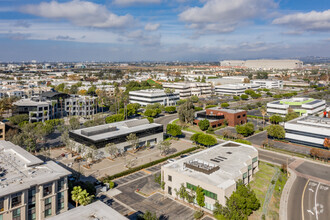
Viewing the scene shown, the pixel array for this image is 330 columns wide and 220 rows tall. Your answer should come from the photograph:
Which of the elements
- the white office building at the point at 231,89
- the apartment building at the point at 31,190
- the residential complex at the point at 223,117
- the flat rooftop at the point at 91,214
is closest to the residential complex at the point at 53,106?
the residential complex at the point at 223,117

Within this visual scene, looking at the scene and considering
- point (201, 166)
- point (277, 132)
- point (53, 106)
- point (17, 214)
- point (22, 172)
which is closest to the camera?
point (17, 214)

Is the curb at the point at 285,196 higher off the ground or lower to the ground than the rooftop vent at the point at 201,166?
lower

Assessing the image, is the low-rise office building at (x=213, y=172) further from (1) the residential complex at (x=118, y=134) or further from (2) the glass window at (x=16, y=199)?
(2) the glass window at (x=16, y=199)

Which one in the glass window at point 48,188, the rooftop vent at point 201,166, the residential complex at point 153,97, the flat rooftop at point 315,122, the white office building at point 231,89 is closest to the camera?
the glass window at point 48,188

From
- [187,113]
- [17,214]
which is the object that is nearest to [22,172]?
[17,214]

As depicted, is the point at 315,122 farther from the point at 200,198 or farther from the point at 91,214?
the point at 91,214

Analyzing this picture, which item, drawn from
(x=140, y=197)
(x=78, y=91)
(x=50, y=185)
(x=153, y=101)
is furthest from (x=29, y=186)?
(x=78, y=91)

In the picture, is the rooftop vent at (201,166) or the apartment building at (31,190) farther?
the rooftop vent at (201,166)
